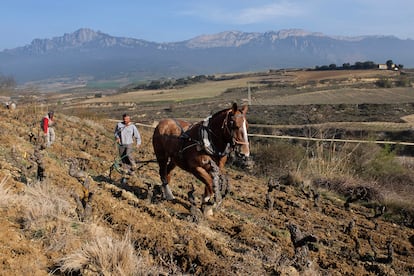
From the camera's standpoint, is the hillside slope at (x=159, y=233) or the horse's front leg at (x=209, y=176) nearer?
the hillside slope at (x=159, y=233)

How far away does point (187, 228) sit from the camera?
19.7 ft

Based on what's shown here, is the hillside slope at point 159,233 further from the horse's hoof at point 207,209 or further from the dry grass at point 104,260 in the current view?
the horse's hoof at point 207,209

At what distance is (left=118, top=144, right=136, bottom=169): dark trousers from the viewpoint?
32.4ft

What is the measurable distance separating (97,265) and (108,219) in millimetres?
1835

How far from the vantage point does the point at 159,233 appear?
546 centimetres

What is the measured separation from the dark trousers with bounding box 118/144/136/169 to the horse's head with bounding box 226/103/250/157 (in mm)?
3694

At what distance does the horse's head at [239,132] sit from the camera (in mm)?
6789

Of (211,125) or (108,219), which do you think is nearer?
(108,219)

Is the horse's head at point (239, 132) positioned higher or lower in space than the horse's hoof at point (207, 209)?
higher

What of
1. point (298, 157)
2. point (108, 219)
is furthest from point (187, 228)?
point (298, 157)

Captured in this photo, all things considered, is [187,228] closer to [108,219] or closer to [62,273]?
[108,219]

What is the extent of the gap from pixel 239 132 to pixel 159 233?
2215mm

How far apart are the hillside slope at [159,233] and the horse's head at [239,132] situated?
1.28 metres

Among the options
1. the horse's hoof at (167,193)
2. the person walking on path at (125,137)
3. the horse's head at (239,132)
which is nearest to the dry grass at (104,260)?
the horse's head at (239,132)
